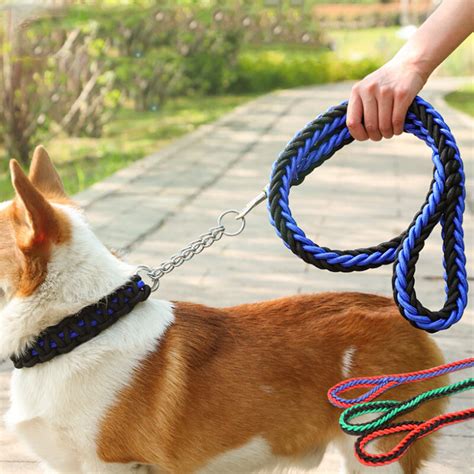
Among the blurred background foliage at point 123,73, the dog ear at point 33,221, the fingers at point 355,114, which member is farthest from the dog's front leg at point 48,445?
the blurred background foliage at point 123,73

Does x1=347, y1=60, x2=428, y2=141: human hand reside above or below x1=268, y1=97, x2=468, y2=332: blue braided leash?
above

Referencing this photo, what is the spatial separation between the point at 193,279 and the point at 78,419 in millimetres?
3289

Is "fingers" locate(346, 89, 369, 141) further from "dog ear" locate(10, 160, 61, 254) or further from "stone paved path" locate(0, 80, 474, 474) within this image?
"stone paved path" locate(0, 80, 474, 474)

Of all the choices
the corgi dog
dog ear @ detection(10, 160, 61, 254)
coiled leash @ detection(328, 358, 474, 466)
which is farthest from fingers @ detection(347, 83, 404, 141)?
dog ear @ detection(10, 160, 61, 254)

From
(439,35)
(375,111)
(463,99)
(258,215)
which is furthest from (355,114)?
(463,99)

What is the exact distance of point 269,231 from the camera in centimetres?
A: 741

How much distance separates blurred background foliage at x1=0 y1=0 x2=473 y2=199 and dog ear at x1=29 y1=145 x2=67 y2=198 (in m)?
5.81

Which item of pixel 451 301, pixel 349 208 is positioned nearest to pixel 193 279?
pixel 349 208

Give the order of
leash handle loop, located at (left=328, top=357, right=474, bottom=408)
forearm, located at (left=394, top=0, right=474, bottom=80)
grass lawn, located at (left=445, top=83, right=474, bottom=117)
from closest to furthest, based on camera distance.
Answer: forearm, located at (left=394, top=0, right=474, bottom=80)
leash handle loop, located at (left=328, top=357, right=474, bottom=408)
grass lawn, located at (left=445, top=83, right=474, bottom=117)

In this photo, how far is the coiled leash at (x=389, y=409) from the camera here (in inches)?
98.0

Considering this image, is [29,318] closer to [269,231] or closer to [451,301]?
[451,301]

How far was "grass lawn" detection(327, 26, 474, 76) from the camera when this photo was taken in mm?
27078

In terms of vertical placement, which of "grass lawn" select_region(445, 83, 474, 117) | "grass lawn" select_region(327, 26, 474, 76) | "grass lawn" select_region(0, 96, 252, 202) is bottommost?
"grass lawn" select_region(327, 26, 474, 76)

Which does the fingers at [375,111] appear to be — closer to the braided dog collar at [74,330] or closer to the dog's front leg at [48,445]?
the braided dog collar at [74,330]
